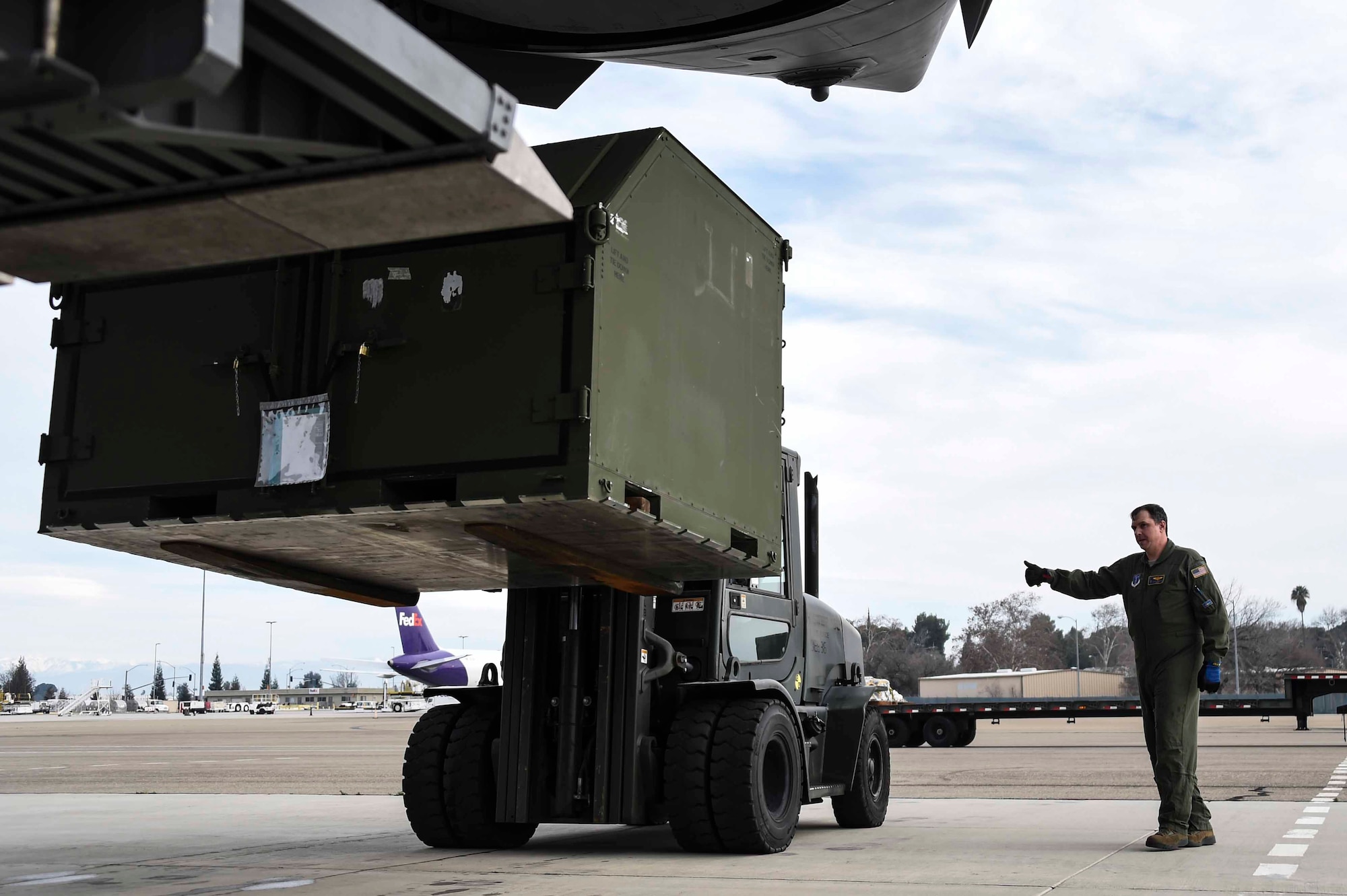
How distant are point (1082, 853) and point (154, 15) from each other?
6464mm

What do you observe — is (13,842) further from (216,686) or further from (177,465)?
(216,686)

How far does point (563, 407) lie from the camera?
593cm

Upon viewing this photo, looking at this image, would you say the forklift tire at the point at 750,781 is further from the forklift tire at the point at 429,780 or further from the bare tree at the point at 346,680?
the bare tree at the point at 346,680

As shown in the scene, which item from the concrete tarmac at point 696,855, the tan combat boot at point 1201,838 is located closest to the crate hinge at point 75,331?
the concrete tarmac at point 696,855

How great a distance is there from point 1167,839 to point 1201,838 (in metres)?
0.36

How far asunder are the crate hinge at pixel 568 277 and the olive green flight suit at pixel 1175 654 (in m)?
4.23

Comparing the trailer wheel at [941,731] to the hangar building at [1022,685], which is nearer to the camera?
the trailer wheel at [941,731]

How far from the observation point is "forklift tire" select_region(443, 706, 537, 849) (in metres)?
8.40

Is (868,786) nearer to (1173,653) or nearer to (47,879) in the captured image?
(1173,653)

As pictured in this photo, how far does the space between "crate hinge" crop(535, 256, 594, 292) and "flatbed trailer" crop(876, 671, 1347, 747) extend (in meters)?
23.9

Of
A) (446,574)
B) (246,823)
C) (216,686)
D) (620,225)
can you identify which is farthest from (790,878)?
(216,686)

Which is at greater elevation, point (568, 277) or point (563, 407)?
point (568, 277)

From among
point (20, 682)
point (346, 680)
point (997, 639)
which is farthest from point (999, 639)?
point (20, 682)

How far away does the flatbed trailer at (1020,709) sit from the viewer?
28.8 meters
